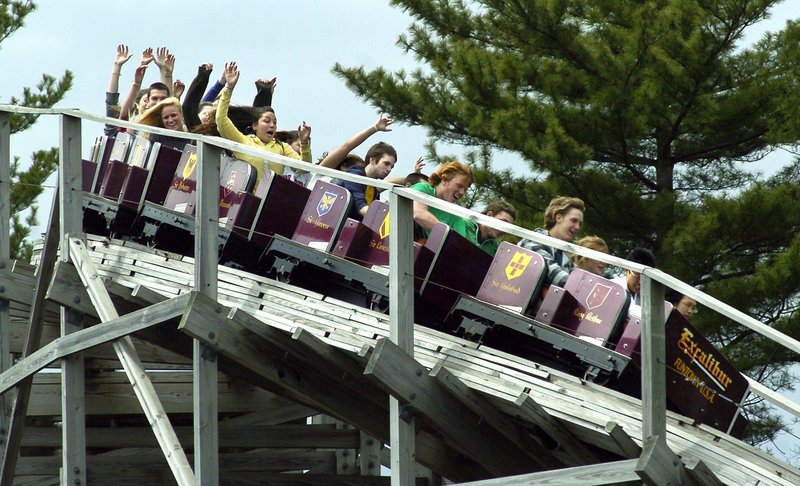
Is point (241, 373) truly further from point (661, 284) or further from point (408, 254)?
point (661, 284)

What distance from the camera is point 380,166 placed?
11.1 meters

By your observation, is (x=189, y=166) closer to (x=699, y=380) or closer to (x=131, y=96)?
(x=131, y=96)

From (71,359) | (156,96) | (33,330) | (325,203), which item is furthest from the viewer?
(156,96)

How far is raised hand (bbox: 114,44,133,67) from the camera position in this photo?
13.0 m

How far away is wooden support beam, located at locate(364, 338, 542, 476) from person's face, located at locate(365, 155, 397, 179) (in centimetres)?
251

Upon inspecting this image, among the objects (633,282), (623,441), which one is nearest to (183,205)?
(633,282)

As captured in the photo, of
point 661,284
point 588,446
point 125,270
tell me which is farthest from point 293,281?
point 661,284

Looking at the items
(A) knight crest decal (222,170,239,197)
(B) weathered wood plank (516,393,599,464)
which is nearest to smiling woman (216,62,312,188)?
(A) knight crest decal (222,170,239,197)

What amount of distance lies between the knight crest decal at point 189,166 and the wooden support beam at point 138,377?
0.76 m

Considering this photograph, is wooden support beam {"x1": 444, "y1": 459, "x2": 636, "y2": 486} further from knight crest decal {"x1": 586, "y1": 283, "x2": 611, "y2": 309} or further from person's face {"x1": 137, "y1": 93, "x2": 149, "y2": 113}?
person's face {"x1": 137, "y1": 93, "x2": 149, "y2": 113}

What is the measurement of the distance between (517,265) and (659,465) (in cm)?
168

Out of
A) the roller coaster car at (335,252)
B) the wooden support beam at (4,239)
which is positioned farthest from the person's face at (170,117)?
the roller coaster car at (335,252)

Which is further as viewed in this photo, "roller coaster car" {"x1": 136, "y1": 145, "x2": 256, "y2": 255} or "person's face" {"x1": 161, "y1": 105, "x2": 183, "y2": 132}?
"person's face" {"x1": 161, "y1": 105, "x2": 183, "y2": 132}

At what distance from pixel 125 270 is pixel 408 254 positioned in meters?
2.52
